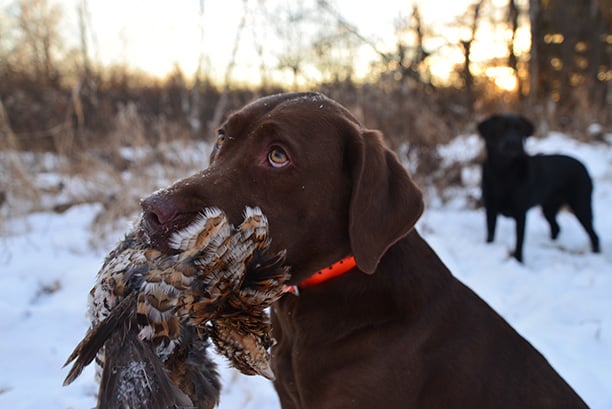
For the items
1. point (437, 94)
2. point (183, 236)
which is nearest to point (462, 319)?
point (183, 236)

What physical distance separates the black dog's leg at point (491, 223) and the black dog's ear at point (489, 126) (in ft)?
3.36

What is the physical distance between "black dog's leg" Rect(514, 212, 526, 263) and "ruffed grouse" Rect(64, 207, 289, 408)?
15.8 feet

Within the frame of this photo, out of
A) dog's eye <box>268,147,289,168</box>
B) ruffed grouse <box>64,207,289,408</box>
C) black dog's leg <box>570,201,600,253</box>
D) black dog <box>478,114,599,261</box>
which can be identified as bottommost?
black dog's leg <box>570,201,600,253</box>

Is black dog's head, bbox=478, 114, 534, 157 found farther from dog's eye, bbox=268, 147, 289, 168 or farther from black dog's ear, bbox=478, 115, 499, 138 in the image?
dog's eye, bbox=268, 147, 289, 168

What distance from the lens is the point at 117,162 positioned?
855 centimetres

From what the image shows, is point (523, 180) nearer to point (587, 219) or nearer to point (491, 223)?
point (491, 223)

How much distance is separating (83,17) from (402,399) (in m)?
11.8

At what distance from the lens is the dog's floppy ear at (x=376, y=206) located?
1.98 metres

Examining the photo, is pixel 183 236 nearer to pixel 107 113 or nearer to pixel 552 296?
pixel 552 296

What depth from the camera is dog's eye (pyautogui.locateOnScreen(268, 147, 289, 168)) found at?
2.02 metres

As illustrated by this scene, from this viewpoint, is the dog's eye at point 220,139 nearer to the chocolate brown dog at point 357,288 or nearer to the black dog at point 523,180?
the chocolate brown dog at point 357,288

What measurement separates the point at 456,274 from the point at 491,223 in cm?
186

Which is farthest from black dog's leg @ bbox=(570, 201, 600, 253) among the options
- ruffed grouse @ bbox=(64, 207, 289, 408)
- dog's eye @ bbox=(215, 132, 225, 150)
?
ruffed grouse @ bbox=(64, 207, 289, 408)

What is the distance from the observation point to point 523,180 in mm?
6480
